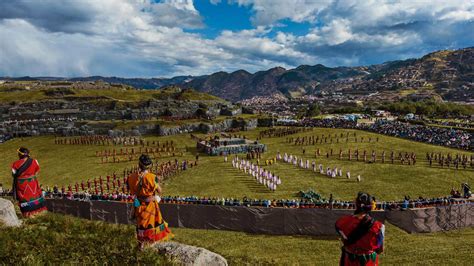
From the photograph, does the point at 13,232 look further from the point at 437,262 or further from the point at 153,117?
the point at 153,117

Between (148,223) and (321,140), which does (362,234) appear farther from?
(321,140)

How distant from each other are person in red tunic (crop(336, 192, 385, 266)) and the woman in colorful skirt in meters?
5.26

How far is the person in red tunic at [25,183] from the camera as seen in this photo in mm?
13203

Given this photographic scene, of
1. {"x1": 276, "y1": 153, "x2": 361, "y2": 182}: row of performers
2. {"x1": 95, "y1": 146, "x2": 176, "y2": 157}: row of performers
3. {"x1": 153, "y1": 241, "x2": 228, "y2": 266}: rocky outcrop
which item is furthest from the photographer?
{"x1": 95, "y1": 146, "x2": 176, "y2": 157}: row of performers

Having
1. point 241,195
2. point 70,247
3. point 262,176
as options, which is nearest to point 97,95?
point 262,176

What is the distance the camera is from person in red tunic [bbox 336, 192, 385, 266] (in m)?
7.36

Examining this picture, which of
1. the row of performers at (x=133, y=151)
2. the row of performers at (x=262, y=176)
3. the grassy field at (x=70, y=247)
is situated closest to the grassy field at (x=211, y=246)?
the grassy field at (x=70, y=247)

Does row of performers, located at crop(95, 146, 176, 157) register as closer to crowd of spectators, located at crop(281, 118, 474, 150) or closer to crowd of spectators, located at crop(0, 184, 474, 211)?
crowd of spectators, located at crop(0, 184, 474, 211)

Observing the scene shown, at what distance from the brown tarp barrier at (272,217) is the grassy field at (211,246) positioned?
0.58 m

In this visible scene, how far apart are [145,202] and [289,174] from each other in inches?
A: 1343

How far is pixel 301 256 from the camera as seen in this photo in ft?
62.5

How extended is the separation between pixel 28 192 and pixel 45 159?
157 ft

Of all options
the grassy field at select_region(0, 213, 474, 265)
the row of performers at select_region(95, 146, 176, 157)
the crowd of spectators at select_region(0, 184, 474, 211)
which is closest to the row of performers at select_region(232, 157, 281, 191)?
the crowd of spectators at select_region(0, 184, 474, 211)

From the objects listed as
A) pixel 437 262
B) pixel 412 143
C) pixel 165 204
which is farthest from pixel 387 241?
pixel 412 143
